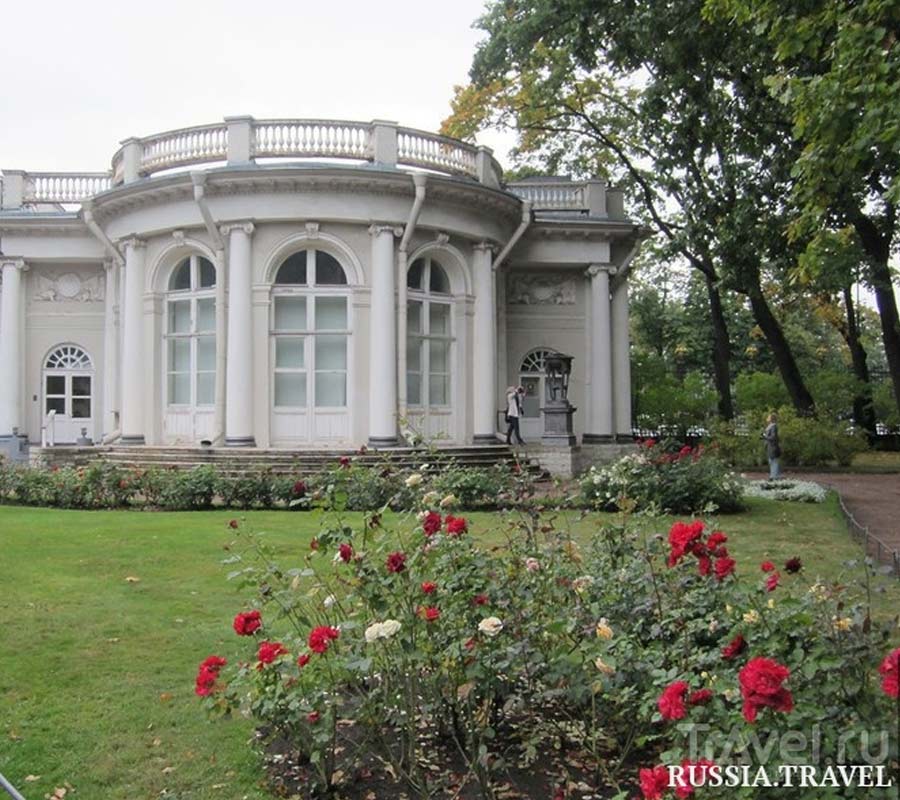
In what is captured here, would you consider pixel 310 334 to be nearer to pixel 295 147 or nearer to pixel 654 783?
pixel 295 147

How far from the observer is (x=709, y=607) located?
3625 mm

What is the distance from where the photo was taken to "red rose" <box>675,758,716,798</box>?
7.80 feet

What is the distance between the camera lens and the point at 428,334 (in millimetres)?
18234

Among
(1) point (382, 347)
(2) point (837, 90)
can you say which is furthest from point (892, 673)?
(1) point (382, 347)

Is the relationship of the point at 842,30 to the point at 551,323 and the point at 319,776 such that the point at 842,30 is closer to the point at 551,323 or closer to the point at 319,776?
the point at 319,776

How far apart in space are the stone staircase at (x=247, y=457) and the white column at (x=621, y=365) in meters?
4.93

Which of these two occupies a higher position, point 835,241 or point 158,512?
point 835,241

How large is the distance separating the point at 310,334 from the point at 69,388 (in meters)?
7.82

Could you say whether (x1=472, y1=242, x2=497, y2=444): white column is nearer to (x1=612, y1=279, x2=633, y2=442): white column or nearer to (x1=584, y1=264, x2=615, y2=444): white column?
(x1=584, y1=264, x2=615, y2=444): white column

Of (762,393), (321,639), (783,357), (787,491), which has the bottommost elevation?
(787,491)

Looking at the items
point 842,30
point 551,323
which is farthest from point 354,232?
point 842,30

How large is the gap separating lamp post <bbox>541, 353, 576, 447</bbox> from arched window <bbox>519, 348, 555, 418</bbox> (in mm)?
2646

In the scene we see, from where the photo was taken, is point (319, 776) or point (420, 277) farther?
point (420, 277)

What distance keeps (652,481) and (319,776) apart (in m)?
9.09
